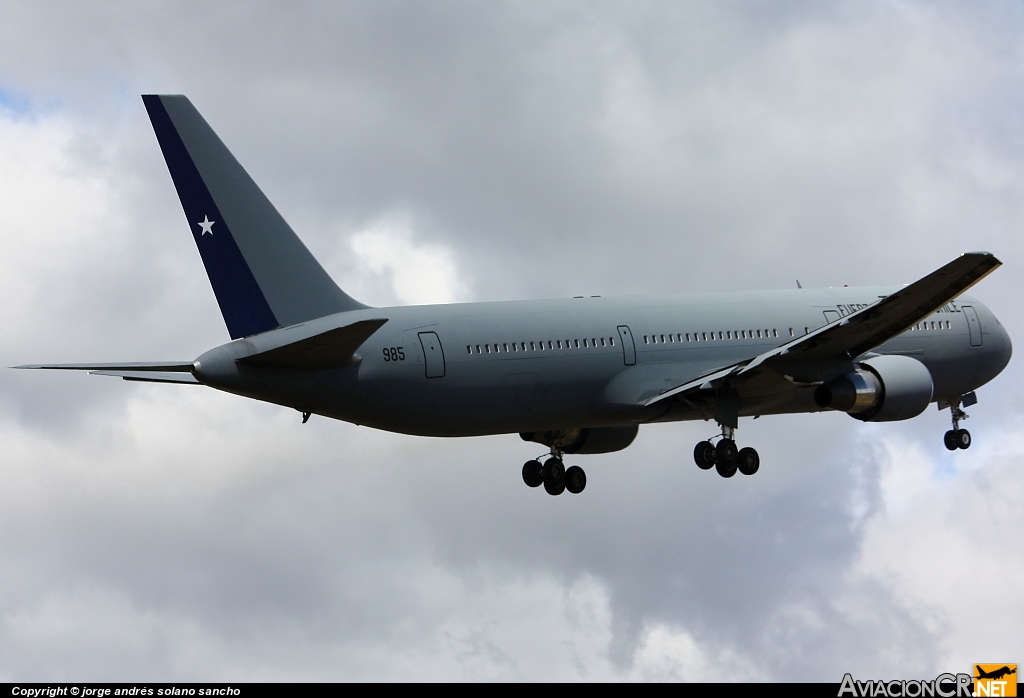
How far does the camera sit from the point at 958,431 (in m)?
51.2

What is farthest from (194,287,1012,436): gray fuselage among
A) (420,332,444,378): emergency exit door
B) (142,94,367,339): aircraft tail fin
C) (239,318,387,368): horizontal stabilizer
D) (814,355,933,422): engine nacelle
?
(814,355,933,422): engine nacelle

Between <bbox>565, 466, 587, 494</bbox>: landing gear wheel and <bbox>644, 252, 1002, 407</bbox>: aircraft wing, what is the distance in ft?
18.3

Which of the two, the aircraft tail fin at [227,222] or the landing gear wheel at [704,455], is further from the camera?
the landing gear wheel at [704,455]

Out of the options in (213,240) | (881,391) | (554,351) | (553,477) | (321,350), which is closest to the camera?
(321,350)

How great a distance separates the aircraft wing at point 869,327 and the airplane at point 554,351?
6cm

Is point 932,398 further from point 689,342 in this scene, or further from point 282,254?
point 282,254

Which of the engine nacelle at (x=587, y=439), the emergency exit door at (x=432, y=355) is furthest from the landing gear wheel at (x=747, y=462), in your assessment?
the emergency exit door at (x=432, y=355)

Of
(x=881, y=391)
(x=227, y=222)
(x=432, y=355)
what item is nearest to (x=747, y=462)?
(x=881, y=391)

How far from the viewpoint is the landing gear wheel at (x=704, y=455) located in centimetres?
4603

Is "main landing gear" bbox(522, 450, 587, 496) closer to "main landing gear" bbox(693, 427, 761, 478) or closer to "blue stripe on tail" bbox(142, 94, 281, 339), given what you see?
"main landing gear" bbox(693, 427, 761, 478)

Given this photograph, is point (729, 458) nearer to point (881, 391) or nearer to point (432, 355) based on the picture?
point (881, 391)

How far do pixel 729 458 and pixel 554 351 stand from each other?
6.48 m

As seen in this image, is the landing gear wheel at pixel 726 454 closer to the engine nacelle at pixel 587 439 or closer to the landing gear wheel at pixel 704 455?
the landing gear wheel at pixel 704 455

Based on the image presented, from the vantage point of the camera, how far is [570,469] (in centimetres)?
4934
